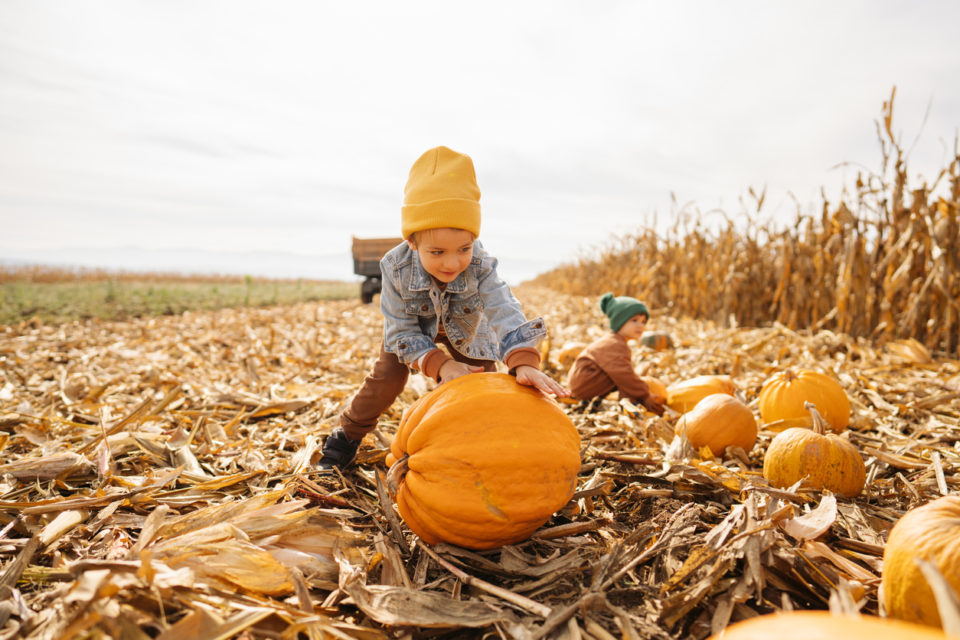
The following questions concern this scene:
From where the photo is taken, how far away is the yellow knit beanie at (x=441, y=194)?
2324mm

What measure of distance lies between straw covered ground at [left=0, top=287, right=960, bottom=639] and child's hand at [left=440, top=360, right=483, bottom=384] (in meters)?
0.56

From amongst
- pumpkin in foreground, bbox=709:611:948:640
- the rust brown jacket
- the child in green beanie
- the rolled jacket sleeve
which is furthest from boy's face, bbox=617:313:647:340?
pumpkin in foreground, bbox=709:611:948:640

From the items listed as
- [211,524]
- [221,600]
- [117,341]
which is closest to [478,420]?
[221,600]

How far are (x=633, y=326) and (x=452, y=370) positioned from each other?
280cm

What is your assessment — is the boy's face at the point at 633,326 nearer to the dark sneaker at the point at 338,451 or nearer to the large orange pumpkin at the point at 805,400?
the large orange pumpkin at the point at 805,400

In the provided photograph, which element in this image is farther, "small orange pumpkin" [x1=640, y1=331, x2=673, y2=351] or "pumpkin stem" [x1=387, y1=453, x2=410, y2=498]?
"small orange pumpkin" [x1=640, y1=331, x2=673, y2=351]

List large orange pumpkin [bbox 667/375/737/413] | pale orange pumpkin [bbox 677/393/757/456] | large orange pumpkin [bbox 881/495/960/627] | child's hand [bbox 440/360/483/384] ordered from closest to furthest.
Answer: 1. large orange pumpkin [bbox 881/495/960/627]
2. child's hand [bbox 440/360/483/384]
3. pale orange pumpkin [bbox 677/393/757/456]
4. large orange pumpkin [bbox 667/375/737/413]

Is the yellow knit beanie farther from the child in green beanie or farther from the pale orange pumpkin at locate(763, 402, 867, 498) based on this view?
the child in green beanie

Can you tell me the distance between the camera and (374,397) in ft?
9.29

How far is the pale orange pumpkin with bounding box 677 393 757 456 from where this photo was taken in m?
2.96

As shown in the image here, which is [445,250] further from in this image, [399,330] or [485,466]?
[485,466]

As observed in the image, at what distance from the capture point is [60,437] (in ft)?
10.3

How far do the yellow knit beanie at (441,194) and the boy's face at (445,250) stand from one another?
3cm

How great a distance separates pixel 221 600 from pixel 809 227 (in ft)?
28.2
